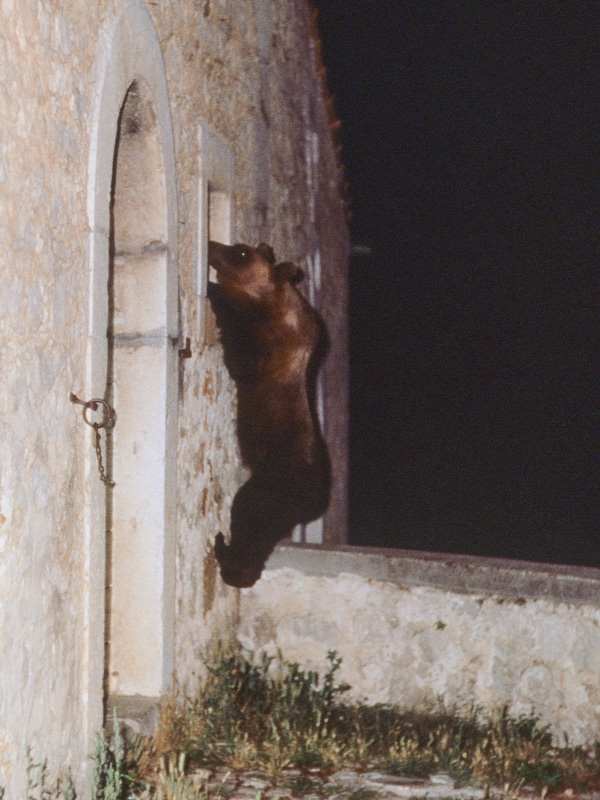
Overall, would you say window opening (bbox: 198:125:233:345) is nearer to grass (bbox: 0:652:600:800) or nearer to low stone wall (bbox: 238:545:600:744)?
low stone wall (bbox: 238:545:600:744)

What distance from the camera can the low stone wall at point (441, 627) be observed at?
485cm

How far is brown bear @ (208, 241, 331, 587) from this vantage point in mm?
4871

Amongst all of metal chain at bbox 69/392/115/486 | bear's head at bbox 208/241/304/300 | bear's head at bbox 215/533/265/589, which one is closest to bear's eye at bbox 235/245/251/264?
bear's head at bbox 208/241/304/300

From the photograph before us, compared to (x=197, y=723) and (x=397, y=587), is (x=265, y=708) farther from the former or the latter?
(x=397, y=587)

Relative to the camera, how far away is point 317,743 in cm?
445

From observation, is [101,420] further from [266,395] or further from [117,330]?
[266,395]

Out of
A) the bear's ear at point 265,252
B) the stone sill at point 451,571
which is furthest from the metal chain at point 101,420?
the stone sill at point 451,571

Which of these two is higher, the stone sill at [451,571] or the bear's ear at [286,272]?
the bear's ear at [286,272]

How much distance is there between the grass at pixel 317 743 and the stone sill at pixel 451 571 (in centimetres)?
65

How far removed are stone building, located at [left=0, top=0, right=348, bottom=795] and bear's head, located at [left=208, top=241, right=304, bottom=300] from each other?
0.44ft

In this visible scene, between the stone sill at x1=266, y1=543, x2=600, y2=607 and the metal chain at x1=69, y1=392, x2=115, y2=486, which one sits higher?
the metal chain at x1=69, y1=392, x2=115, y2=486

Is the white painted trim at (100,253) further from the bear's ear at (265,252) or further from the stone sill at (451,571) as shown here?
the stone sill at (451,571)

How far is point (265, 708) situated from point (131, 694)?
2.89 ft

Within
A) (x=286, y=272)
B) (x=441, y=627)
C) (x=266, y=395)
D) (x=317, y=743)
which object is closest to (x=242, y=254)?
(x=286, y=272)
